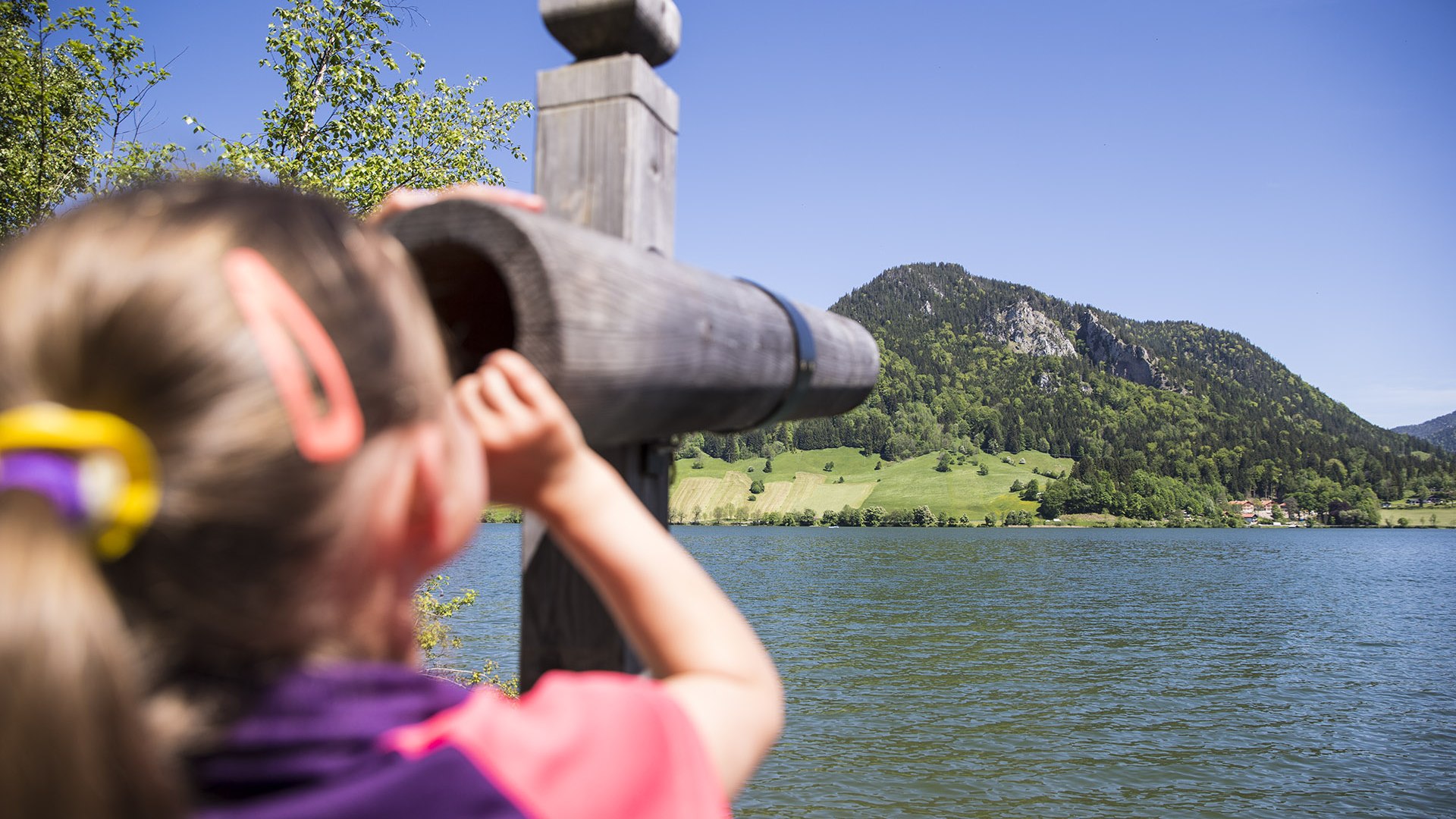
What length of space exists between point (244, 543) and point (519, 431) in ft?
1.17

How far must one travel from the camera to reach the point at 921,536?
130 m

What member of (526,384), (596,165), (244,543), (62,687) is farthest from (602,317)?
(596,165)

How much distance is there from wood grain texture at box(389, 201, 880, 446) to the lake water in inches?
646

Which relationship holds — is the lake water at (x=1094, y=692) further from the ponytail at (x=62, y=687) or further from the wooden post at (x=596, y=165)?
the ponytail at (x=62, y=687)

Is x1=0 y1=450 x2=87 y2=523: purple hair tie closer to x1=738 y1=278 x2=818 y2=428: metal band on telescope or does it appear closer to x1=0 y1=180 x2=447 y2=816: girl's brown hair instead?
x1=0 y1=180 x2=447 y2=816: girl's brown hair

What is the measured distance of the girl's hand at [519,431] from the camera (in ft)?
3.51

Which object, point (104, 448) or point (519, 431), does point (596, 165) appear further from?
point (104, 448)

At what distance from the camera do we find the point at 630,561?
116 centimetres

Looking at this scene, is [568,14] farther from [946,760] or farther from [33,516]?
[946,760]

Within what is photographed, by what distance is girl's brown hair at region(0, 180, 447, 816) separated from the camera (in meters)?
0.67

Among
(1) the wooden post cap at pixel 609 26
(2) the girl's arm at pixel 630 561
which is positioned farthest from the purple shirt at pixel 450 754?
(1) the wooden post cap at pixel 609 26

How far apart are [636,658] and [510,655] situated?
2766cm

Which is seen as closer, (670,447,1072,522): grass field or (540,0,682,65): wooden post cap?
(540,0,682,65): wooden post cap

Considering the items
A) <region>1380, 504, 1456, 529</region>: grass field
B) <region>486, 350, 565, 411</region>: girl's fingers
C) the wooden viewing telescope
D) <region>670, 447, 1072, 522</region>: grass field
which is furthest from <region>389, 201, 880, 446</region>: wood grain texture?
<region>1380, 504, 1456, 529</region>: grass field
